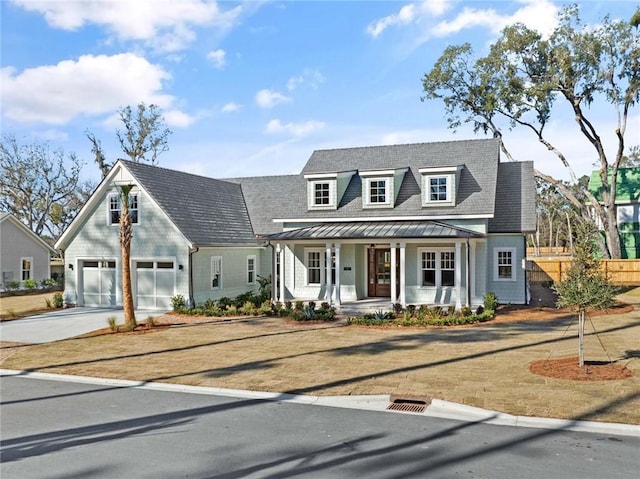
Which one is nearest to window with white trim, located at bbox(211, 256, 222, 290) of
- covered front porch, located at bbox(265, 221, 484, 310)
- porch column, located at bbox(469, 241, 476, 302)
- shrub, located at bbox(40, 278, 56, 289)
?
covered front porch, located at bbox(265, 221, 484, 310)

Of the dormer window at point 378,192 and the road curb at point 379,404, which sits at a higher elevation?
the dormer window at point 378,192

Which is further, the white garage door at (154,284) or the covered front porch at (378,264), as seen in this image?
the white garage door at (154,284)

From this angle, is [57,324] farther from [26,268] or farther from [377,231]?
[26,268]

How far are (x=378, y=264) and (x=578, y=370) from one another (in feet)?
46.8

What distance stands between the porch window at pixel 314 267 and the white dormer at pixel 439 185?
5.71 meters

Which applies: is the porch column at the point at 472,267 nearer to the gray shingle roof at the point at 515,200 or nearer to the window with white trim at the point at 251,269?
the gray shingle roof at the point at 515,200

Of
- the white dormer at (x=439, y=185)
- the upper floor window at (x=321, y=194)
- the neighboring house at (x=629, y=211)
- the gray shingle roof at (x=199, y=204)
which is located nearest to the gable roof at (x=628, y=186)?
the neighboring house at (x=629, y=211)

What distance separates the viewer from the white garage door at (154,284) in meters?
23.0

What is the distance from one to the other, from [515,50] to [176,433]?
36.1 metres

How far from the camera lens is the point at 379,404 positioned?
932cm

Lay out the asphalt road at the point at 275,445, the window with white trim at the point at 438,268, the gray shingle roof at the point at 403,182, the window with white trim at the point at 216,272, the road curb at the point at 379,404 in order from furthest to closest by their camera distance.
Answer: the window with white trim at the point at 216,272 < the gray shingle roof at the point at 403,182 < the window with white trim at the point at 438,268 < the road curb at the point at 379,404 < the asphalt road at the point at 275,445

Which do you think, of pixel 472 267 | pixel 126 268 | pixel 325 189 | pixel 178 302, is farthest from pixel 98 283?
pixel 472 267

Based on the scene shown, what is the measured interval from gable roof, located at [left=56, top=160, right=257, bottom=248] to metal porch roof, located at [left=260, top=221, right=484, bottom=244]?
3.33 meters

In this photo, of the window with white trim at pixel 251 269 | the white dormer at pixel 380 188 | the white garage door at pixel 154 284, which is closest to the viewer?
the white garage door at pixel 154 284
